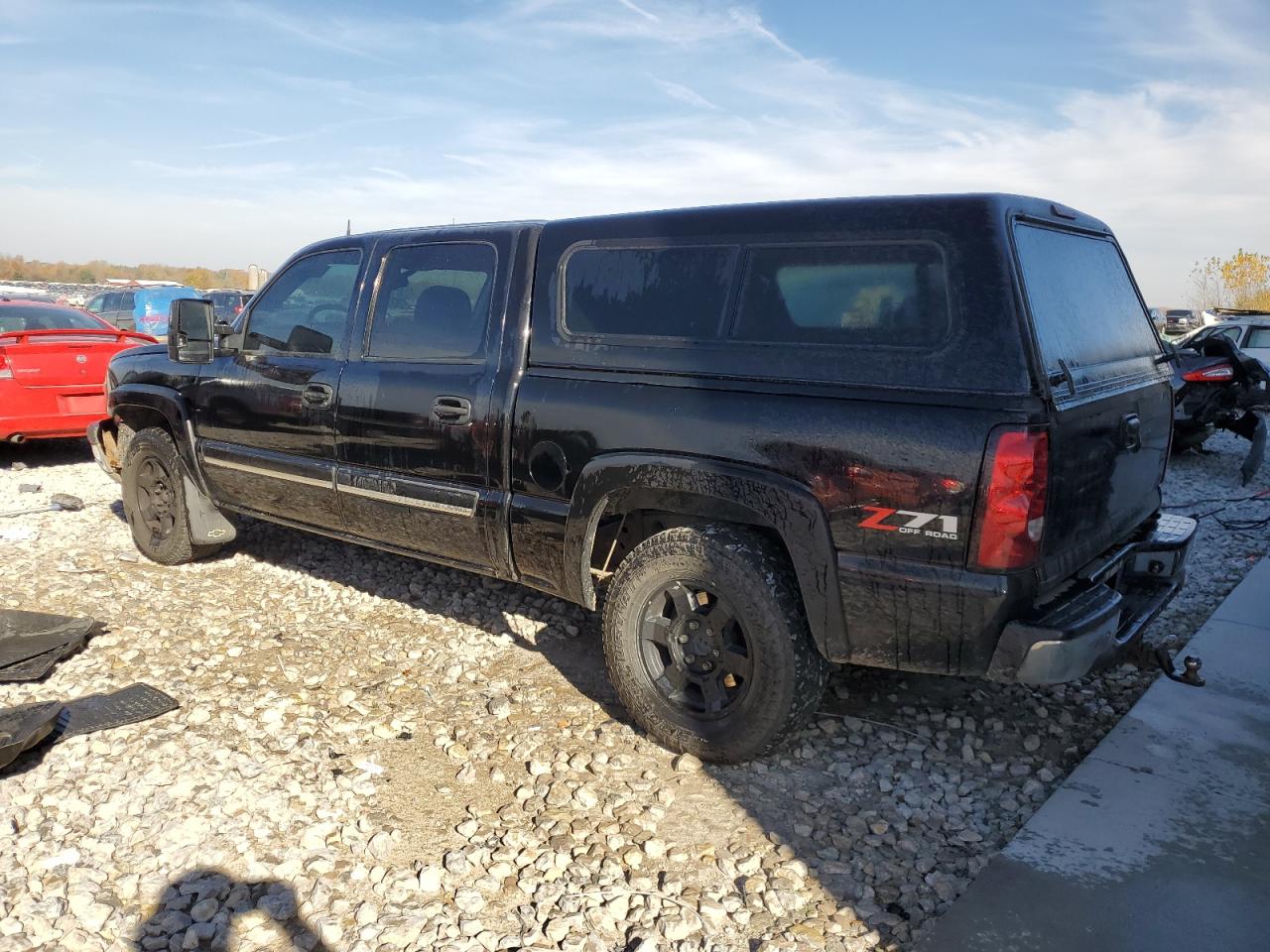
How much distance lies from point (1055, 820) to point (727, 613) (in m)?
1.22

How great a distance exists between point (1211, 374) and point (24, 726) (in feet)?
32.5

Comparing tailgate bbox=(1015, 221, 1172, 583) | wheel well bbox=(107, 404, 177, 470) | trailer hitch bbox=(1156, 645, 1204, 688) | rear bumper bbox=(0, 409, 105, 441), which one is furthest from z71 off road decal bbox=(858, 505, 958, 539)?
rear bumper bbox=(0, 409, 105, 441)

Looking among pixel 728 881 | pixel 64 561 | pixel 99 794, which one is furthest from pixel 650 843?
pixel 64 561

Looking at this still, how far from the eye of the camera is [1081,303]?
11.0 feet

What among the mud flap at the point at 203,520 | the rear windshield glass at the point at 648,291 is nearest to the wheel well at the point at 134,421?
the mud flap at the point at 203,520

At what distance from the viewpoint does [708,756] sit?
343 centimetres

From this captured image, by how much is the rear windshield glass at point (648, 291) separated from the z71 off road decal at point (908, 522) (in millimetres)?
892

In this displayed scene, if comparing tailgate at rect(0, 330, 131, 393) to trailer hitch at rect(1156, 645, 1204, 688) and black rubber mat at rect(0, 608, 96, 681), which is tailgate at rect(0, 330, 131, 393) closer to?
black rubber mat at rect(0, 608, 96, 681)

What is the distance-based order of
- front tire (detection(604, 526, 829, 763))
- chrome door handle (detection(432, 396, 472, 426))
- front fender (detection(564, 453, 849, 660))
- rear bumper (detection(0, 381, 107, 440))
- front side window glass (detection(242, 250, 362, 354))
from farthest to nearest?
rear bumper (detection(0, 381, 107, 440)) < front side window glass (detection(242, 250, 362, 354)) < chrome door handle (detection(432, 396, 472, 426)) < front tire (detection(604, 526, 829, 763)) < front fender (detection(564, 453, 849, 660))

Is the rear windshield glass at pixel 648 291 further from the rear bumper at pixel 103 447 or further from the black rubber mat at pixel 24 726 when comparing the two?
the rear bumper at pixel 103 447

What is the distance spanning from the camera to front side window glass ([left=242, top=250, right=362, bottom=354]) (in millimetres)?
4563

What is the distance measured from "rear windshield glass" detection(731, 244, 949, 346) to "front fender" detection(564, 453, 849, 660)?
50cm

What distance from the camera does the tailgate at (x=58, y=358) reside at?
7895 millimetres

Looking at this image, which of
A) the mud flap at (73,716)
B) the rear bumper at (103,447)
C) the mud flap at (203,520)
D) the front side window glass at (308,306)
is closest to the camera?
the mud flap at (73,716)
